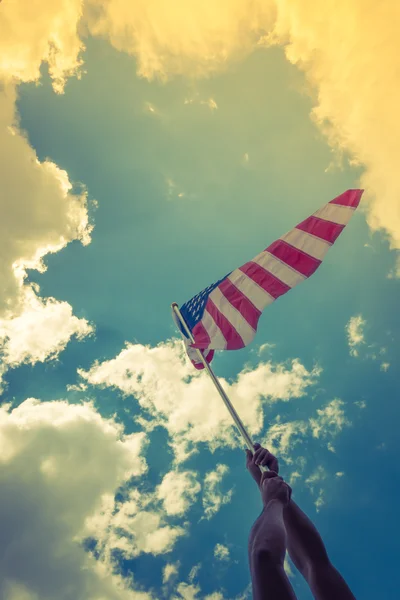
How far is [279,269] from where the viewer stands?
35.7 ft

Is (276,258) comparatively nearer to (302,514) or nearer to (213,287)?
(213,287)

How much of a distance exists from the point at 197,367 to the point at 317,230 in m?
5.99

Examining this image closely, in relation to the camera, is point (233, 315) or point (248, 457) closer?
point (248, 457)

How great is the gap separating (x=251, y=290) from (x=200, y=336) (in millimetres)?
2183

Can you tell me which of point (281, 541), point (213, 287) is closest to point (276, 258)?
point (213, 287)

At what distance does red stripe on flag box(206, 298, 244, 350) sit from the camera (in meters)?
10.1

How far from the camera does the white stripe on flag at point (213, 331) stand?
10.2m

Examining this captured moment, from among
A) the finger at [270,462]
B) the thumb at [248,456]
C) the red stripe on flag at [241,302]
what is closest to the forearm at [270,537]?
the finger at [270,462]

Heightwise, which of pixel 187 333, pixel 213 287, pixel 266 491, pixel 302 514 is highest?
pixel 213 287

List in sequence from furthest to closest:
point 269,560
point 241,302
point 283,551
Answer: point 241,302 → point 283,551 → point 269,560

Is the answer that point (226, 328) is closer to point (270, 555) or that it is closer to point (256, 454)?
point (256, 454)

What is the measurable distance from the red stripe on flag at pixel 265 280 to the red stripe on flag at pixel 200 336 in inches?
89.8

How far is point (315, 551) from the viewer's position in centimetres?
400

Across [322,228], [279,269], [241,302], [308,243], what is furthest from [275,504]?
[322,228]
